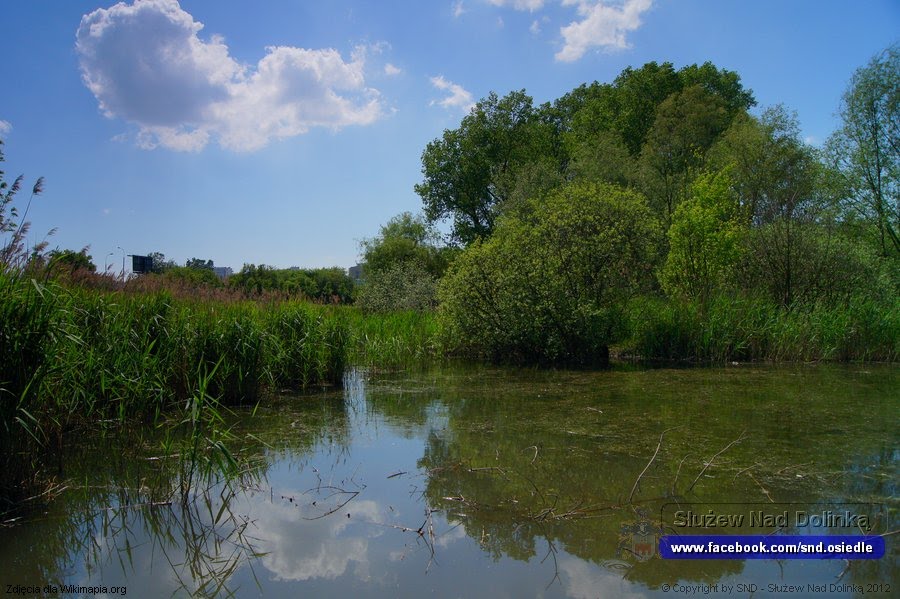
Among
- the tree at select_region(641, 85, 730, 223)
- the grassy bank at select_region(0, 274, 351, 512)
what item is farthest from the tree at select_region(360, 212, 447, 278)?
the grassy bank at select_region(0, 274, 351, 512)

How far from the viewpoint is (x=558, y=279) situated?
40.5 feet

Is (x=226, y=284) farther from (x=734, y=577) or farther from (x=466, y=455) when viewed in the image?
(x=734, y=577)

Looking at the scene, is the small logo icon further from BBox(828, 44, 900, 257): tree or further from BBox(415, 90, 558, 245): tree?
BBox(415, 90, 558, 245): tree

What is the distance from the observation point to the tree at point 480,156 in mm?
33250

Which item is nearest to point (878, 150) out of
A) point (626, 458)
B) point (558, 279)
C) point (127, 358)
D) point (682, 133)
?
point (682, 133)

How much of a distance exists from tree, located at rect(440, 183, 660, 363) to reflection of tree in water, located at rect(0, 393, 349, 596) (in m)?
7.14

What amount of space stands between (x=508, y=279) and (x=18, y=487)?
30.5ft

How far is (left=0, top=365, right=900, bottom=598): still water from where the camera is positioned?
3.29m

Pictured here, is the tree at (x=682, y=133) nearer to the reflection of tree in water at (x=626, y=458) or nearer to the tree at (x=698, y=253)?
the tree at (x=698, y=253)

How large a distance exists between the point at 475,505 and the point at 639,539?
45.5 inches

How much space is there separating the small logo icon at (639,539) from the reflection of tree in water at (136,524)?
86.5 inches

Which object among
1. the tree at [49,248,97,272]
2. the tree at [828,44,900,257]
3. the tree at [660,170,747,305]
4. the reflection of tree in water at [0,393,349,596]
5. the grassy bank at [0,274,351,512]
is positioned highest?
the tree at [828,44,900,257]

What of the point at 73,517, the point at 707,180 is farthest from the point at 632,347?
the point at 73,517

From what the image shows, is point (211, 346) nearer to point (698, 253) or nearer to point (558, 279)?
point (558, 279)
